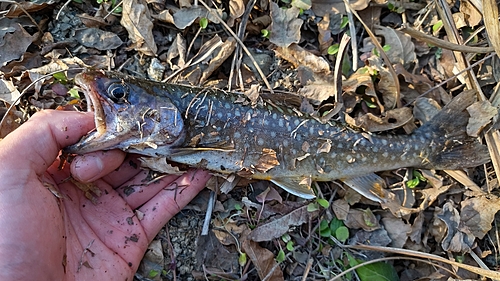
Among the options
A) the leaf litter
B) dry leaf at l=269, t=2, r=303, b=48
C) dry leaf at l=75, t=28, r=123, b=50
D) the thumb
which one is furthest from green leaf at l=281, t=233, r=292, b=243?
dry leaf at l=75, t=28, r=123, b=50

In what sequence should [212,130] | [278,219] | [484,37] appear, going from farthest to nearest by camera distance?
[484,37] < [278,219] < [212,130]

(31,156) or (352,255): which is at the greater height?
(31,156)

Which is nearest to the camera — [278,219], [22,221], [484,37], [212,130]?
[22,221]

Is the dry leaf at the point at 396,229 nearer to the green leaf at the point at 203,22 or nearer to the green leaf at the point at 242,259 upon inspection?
the green leaf at the point at 242,259

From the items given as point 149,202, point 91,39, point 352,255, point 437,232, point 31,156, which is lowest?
point 352,255

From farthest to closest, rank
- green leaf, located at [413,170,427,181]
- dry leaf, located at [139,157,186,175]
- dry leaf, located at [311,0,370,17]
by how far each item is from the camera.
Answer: dry leaf, located at [311,0,370,17] → green leaf, located at [413,170,427,181] → dry leaf, located at [139,157,186,175]

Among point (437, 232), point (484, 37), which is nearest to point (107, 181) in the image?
point (437, 232)

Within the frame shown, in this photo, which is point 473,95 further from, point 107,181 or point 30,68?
point 30,68

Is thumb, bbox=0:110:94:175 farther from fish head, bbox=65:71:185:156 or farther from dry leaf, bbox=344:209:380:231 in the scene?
dry leaf, bbox=344:209:380:231
